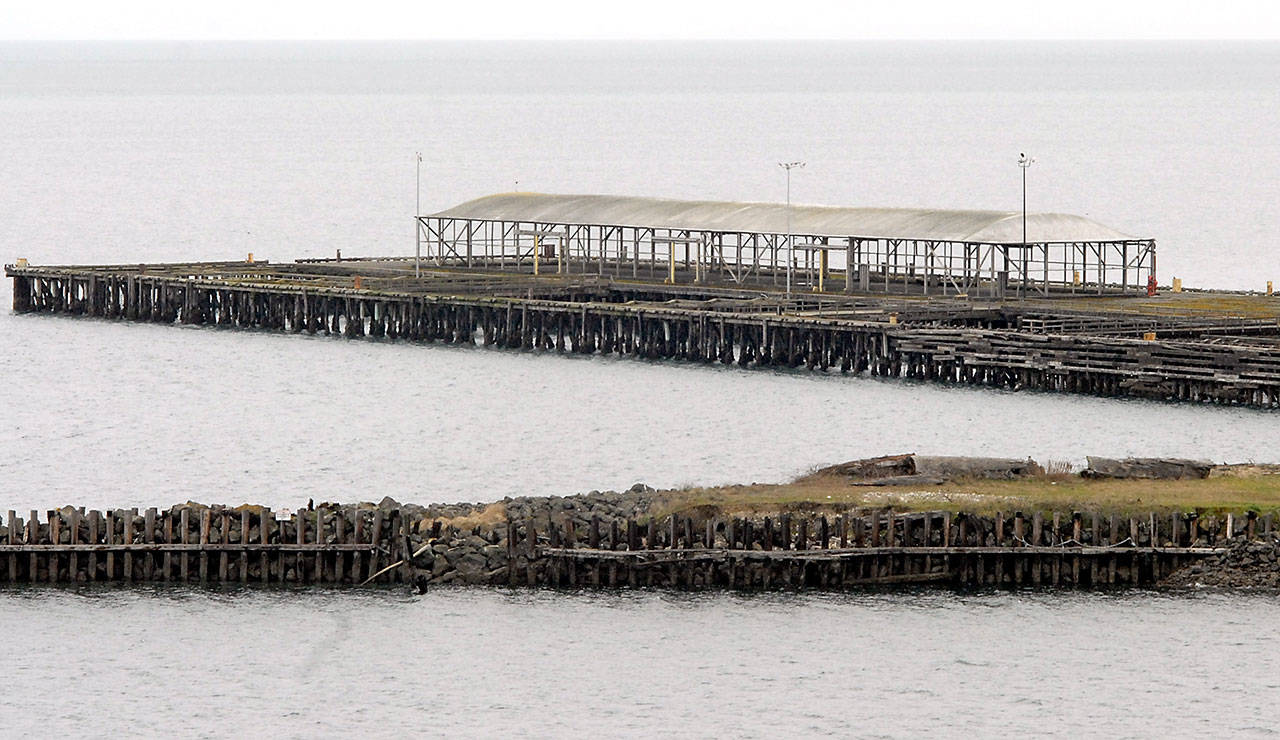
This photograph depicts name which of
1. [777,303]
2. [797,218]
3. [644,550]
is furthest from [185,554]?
[797,218]

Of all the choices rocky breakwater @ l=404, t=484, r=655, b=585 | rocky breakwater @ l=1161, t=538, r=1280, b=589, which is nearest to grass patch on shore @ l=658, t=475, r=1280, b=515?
rocky breakwater @ l=1161, t=538, r=1280, b=589

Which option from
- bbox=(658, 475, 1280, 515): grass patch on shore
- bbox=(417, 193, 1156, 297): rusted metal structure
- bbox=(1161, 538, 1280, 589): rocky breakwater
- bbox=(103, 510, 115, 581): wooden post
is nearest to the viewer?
bbox=(1161, 538, 1280, 589): rocky breakwater

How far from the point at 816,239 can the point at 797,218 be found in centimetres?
415

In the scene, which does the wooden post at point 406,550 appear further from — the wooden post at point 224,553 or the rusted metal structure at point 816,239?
the rusted metal structure at point 816,239

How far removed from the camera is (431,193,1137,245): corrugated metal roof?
109375mm

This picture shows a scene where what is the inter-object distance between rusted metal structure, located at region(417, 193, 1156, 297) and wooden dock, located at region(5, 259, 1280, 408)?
233 cm

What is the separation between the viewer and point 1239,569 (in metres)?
57.8

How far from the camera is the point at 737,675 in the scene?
2099 inches

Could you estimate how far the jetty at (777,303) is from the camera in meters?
93.1

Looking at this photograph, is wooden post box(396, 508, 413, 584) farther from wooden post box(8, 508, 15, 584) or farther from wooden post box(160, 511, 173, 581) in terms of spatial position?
wooden post box(8, 508, 15, 584)

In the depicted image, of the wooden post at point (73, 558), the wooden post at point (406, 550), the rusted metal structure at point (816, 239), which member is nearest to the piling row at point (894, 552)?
the wooden post at point (406, 550)

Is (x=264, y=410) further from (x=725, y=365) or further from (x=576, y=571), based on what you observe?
(x=576, y=571)

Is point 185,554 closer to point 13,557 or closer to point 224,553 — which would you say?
point 224,553

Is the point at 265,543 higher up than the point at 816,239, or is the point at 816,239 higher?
the point at 816,239
